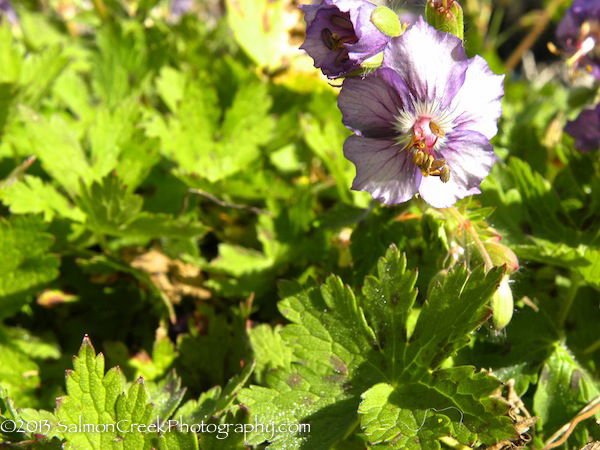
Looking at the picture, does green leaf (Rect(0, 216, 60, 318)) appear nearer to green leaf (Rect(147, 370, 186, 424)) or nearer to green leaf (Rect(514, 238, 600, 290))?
green leaf (Rect(147, 370, 186, 424))

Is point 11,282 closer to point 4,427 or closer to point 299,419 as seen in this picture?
point 4,427

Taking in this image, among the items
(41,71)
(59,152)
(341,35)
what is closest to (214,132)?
(59,152)

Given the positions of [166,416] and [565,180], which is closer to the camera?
[166,416]

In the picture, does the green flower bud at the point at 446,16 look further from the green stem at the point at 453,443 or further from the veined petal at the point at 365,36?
the green stem at the point at 453,443

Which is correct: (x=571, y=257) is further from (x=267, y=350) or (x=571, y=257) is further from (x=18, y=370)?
(x=18, y=370)

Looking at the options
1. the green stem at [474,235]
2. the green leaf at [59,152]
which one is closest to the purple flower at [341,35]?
the green stem at [474,235]

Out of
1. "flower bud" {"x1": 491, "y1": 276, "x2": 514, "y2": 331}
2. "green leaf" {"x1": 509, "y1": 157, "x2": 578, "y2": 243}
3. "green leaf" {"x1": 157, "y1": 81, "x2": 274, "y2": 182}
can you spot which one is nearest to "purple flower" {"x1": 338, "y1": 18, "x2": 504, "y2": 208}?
"flower bud" {"x1": 491, "y1": 276, "x2": 514, "y2": 331}

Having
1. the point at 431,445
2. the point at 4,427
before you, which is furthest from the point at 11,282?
the point at 431,445
